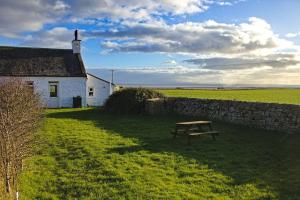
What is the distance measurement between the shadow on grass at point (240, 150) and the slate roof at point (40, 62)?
17483mm

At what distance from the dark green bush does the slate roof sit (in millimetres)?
9738

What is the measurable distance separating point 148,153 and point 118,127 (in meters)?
7.48

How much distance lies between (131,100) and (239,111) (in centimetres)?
982

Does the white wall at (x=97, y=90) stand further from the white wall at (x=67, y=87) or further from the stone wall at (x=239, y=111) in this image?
the stone wall at (x=239, y=111)

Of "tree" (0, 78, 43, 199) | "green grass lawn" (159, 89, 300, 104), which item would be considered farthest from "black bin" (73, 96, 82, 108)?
"tree" (0, 78, 43, 199)

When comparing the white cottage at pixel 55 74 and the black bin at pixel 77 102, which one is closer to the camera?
the white cottage at pixel 55 74

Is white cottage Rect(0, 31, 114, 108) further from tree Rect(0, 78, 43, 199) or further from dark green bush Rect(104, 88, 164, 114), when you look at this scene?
tree Rect(0, 78, 43, 199)

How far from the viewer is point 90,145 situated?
15820 mm

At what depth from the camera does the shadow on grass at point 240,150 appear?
35.6 ft

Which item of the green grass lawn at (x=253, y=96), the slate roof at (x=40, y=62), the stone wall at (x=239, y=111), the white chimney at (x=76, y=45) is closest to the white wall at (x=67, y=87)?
the slate roof at (x=40, y=62)

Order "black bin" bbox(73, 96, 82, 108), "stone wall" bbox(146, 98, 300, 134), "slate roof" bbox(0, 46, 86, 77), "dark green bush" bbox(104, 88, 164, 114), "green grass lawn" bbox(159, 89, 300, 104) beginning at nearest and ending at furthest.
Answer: "stone wall" bbox(146, 98, 300, 134)
"dark green bush" bbox(104, 88, 164, 114)
"slate roof" bbox(0, 46, 86, 77)
"black bin" bbox(73, 96, 82, 108)
"green grass lawn" bbox(159, 89, 300, 104)

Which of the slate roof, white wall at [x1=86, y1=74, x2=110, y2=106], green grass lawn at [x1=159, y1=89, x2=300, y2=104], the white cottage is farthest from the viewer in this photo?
green grass lawn at [x1=159, y1=89, x2=300, y2=104]

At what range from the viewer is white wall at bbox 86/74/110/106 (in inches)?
1565

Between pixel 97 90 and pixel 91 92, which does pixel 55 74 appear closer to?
pixel 91 92
